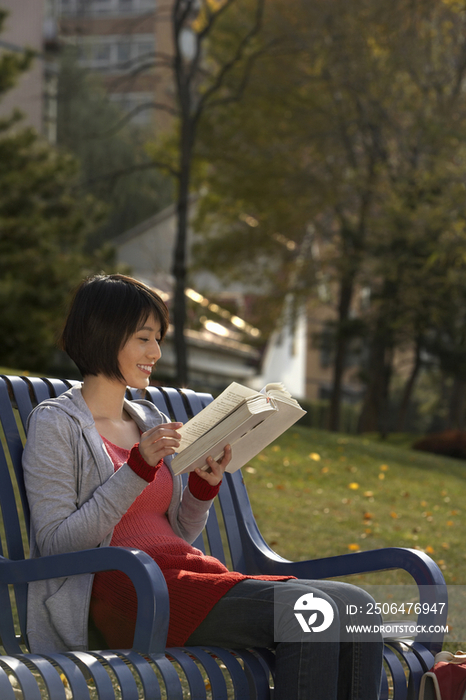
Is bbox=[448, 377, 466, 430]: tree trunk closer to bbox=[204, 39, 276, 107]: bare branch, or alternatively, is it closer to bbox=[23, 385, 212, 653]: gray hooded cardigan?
bbox=[204, 39, 276, 107]: bare branch

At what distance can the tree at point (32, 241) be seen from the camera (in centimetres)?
1550

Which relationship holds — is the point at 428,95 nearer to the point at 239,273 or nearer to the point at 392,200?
the point at 392,200

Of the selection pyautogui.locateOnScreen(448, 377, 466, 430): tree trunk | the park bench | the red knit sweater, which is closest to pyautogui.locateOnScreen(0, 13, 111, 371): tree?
pyautogui.locateOnScreen(448, 377, 466, 430): tree trunk

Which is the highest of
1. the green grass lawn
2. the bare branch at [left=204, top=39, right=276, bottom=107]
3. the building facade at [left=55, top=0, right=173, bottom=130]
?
the building facade at [left=55, top=0, right=173, bottom=130]

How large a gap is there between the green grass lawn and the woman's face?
3309mm

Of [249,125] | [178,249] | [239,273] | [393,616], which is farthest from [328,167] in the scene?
[393,616]

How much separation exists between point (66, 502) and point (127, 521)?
10.2 inches

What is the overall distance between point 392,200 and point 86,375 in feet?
48.0

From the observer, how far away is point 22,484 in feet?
9.04

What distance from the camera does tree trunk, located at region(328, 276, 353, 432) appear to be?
1977 cm

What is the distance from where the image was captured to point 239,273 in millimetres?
21469

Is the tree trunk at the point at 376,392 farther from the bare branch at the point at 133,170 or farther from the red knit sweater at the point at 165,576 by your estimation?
the red knit sweater at the point at 165,576

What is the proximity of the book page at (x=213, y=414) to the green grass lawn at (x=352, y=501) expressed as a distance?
3.33m

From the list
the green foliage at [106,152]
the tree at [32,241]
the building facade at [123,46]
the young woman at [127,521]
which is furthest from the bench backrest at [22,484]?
the building facade at [123,46]
